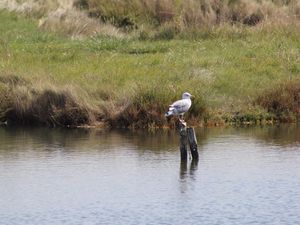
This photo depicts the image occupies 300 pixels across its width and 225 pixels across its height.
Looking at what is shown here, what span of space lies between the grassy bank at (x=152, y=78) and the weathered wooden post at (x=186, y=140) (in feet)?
12.0

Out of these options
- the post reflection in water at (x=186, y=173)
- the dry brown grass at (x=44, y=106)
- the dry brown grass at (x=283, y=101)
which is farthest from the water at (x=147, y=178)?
the dry brown grass at (x=283, y=101)

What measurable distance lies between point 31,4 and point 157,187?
2028cm

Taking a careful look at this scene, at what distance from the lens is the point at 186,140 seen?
858 inches

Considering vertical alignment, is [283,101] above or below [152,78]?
below

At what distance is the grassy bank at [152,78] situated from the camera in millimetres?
26297

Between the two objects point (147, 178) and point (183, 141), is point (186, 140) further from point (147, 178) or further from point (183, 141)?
point (147, 178)

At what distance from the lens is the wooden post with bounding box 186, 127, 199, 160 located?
70.5 ft

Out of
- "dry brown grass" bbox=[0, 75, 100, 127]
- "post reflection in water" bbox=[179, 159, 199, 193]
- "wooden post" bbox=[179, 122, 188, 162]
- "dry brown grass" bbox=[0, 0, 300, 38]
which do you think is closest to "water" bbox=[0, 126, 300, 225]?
"post reflection in water" bbox=[179, 159, 199, 193]

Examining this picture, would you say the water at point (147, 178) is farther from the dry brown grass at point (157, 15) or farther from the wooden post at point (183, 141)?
the dry brown grass at point (157, 15)

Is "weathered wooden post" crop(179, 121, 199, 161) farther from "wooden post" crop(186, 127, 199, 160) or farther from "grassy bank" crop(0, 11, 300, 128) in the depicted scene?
"grassy bank" crop(0, 11, 300, 128)

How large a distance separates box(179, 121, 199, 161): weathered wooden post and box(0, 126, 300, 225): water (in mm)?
209

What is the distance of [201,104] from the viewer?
2580cm

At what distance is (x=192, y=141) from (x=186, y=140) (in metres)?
0.12

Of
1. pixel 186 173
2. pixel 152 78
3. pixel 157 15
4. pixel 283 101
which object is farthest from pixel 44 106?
pixel 157 15
